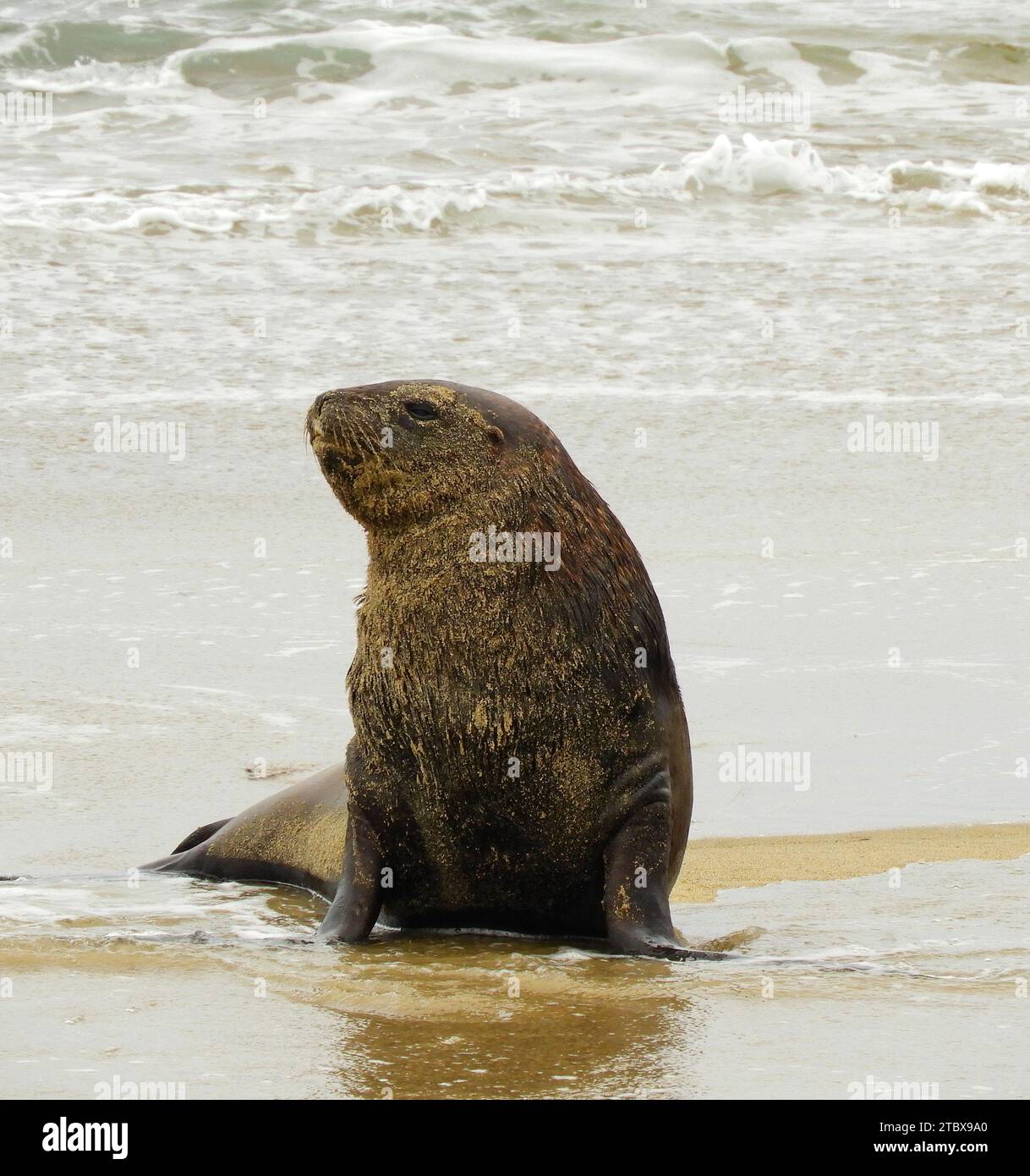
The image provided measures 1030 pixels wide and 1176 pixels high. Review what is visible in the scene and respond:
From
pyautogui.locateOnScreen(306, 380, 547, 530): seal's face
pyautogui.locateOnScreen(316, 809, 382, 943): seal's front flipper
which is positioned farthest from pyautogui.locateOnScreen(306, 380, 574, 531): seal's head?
pyautogui.locateOnScreen(316, 809, 382, 943): seal's front flipper

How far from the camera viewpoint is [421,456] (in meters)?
4.72

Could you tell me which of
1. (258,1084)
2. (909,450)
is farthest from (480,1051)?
(909,450)

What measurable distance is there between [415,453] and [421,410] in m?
0.11

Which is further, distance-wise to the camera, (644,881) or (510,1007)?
(644,881)

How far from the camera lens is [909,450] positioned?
35.6 feet

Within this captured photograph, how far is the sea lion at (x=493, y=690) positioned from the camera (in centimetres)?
461

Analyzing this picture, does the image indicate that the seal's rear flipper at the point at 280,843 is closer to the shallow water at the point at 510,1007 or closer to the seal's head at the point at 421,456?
the shallow water at the point at 510,1007

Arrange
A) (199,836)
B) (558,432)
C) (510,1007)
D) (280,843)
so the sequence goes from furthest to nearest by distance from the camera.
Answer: (558,432) < (199,836) < (280,843) < (510,1007)

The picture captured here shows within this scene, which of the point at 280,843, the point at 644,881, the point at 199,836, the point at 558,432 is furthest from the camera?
the point at 558,432

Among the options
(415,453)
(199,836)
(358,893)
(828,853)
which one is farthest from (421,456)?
(828,853)

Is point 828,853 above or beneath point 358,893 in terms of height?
beneath

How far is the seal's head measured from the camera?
15.3 ft

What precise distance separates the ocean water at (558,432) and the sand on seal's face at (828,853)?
0.12 m

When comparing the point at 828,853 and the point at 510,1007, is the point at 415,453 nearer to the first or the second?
the point at 510,1007
